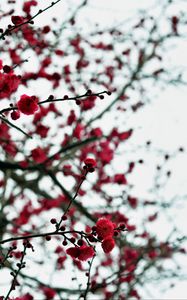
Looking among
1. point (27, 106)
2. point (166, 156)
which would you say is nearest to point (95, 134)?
point (166, 156)

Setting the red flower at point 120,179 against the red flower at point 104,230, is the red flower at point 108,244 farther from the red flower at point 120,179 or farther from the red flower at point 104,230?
the red flower at point 120,179

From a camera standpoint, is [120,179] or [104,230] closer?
[104,230]

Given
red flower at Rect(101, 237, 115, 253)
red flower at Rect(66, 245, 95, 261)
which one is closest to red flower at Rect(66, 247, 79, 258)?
red flower at Rect(66, 245, 95, 261)

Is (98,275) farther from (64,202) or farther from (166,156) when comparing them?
(166,156)

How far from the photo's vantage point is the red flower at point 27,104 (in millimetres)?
2584

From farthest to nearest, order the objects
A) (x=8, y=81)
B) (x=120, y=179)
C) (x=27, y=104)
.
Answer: (x=120, y=179), (x=8, y=81), (x=27, y=104)

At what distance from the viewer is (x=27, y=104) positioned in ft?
8.49

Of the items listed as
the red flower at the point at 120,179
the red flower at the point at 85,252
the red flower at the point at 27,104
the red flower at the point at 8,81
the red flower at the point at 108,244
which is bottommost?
the red flower at the point at 108,244

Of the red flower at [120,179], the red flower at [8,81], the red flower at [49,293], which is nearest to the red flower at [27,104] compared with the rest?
the red flower at [8,81]

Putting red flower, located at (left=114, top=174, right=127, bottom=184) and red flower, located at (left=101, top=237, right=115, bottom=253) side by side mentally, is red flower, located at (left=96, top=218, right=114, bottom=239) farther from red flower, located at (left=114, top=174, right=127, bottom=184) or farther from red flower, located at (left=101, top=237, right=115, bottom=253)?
red flower, located at (left=114, top=174, right=127, bottom=184)

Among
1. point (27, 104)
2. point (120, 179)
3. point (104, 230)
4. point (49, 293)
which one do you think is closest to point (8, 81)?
point (27, 104)

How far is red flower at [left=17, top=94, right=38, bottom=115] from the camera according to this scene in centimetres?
258

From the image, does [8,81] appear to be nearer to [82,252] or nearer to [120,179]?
[82,252]

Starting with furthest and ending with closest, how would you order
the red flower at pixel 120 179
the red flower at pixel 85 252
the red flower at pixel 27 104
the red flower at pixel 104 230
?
the red flower at pixel 120 179 < the red flower at pixel 27 104 < the red flower at pixel 85 252 < the red flower at pixel 104 230
